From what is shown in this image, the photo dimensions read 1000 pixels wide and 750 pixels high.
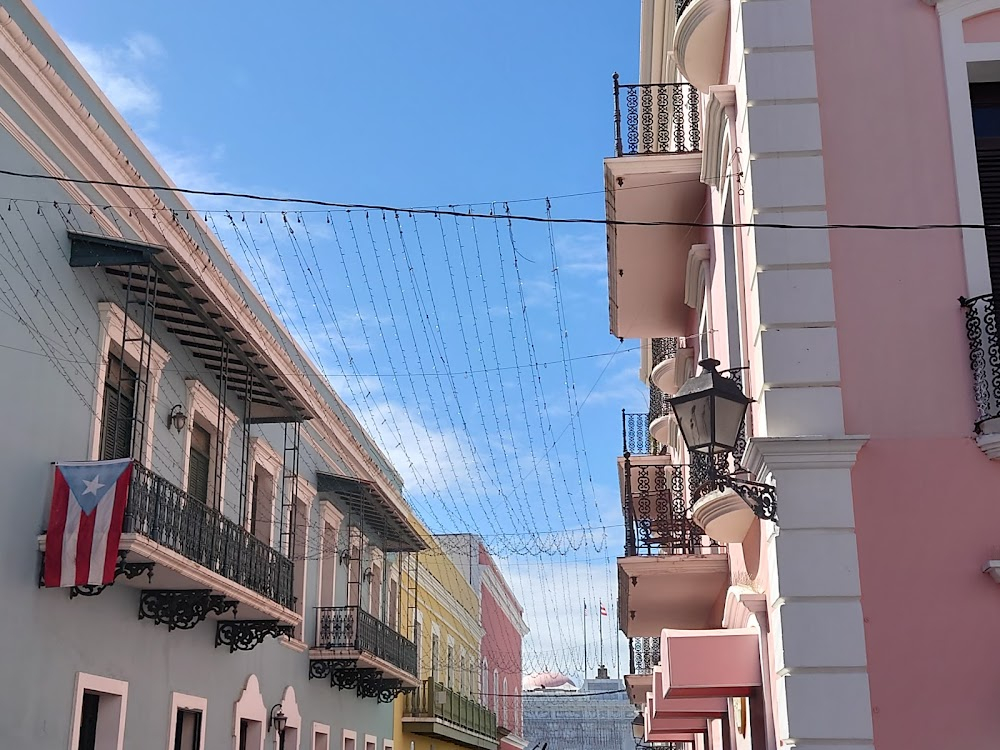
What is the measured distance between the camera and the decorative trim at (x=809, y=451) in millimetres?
6375

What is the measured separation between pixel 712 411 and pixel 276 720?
403 inches

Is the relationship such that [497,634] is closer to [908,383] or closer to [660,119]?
[660,119]

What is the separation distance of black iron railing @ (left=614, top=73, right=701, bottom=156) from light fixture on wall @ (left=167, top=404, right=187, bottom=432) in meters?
5.05

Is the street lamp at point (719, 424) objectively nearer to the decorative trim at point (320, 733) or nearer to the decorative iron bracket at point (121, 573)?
the decorative iron bracket at point (121, 573)

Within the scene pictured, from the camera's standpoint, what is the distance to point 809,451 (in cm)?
640

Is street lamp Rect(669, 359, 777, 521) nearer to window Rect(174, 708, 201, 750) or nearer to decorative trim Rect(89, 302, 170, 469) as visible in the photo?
decorative trim Rect(89, 302, 170, 469)

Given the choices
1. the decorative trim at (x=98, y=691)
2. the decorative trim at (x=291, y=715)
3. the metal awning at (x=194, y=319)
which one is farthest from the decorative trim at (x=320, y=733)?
the decorative trim at (x=98, y=691)

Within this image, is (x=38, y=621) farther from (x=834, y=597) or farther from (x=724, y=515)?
(x=834, y=597)

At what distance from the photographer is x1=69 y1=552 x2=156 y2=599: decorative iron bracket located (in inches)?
384

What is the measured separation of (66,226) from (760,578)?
6023mm

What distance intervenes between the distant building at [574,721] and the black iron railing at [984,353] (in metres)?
45.2

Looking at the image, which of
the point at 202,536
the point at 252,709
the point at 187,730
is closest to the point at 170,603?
the point at 202,536

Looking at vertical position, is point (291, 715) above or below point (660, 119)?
below

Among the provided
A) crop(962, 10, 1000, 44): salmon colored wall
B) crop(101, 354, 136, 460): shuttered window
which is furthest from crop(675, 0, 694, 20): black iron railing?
crop(101, 354, 136, 460): shuttered window
